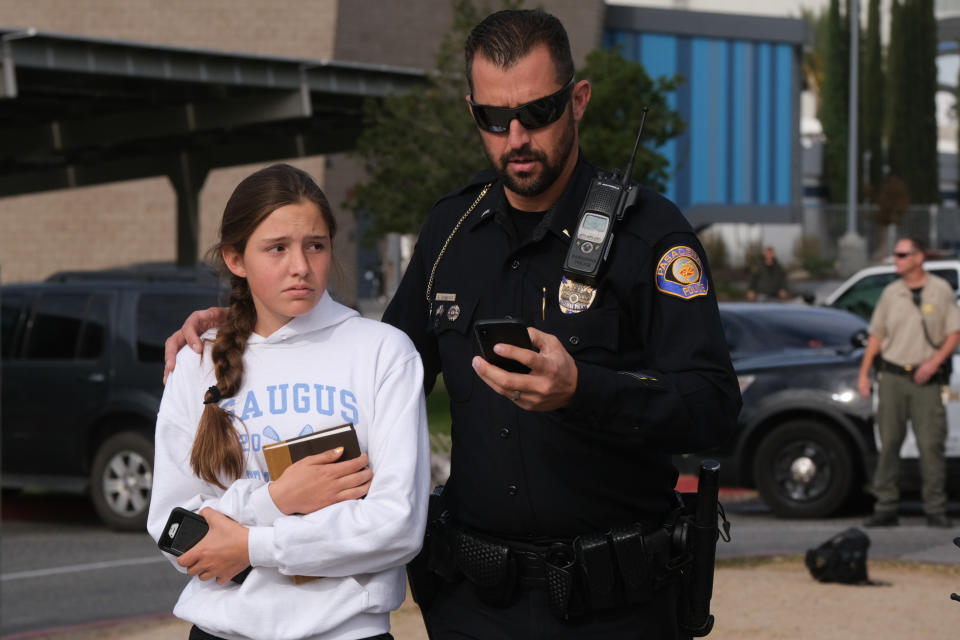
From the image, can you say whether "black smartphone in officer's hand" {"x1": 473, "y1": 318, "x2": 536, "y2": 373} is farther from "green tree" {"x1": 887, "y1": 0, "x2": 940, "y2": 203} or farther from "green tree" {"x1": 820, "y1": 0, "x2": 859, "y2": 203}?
"green tree" {"x1": 820, "y1": 0, "x2": 859, "y2": 203}

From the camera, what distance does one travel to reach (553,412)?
10.2 feet

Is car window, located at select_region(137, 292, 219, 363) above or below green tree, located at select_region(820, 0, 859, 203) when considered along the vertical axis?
below

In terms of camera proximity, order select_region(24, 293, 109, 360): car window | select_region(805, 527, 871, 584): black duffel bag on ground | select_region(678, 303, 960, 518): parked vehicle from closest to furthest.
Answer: select_region(805, 527, 871, 584): black duffel bag on ground < select_region(678, 303, 960, 518): parked vehicle < select_region(24, 293, 109, 360): car window

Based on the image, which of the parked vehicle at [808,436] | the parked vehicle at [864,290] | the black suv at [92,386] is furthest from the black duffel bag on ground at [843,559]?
the parked vehicle at [864,290]

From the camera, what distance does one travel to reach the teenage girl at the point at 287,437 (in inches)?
122

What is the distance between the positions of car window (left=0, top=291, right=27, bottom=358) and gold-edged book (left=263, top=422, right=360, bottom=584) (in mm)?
9396

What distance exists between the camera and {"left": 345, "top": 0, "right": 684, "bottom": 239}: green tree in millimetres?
24438

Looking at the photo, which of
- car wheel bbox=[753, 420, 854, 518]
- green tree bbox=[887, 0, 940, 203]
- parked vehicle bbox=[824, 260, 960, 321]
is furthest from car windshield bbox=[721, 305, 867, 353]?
green tree bbox=[887, 0, 940, 203]

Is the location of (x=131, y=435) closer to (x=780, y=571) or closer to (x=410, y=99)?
(x=780, y=571)

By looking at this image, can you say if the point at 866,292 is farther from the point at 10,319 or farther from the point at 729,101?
the point at 729,101

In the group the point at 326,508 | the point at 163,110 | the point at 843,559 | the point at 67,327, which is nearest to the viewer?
the point at 326,508

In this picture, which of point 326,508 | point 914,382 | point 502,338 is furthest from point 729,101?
point 502,338

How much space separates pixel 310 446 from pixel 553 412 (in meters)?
0.51

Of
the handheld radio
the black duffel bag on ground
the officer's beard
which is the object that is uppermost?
the officer's beard
